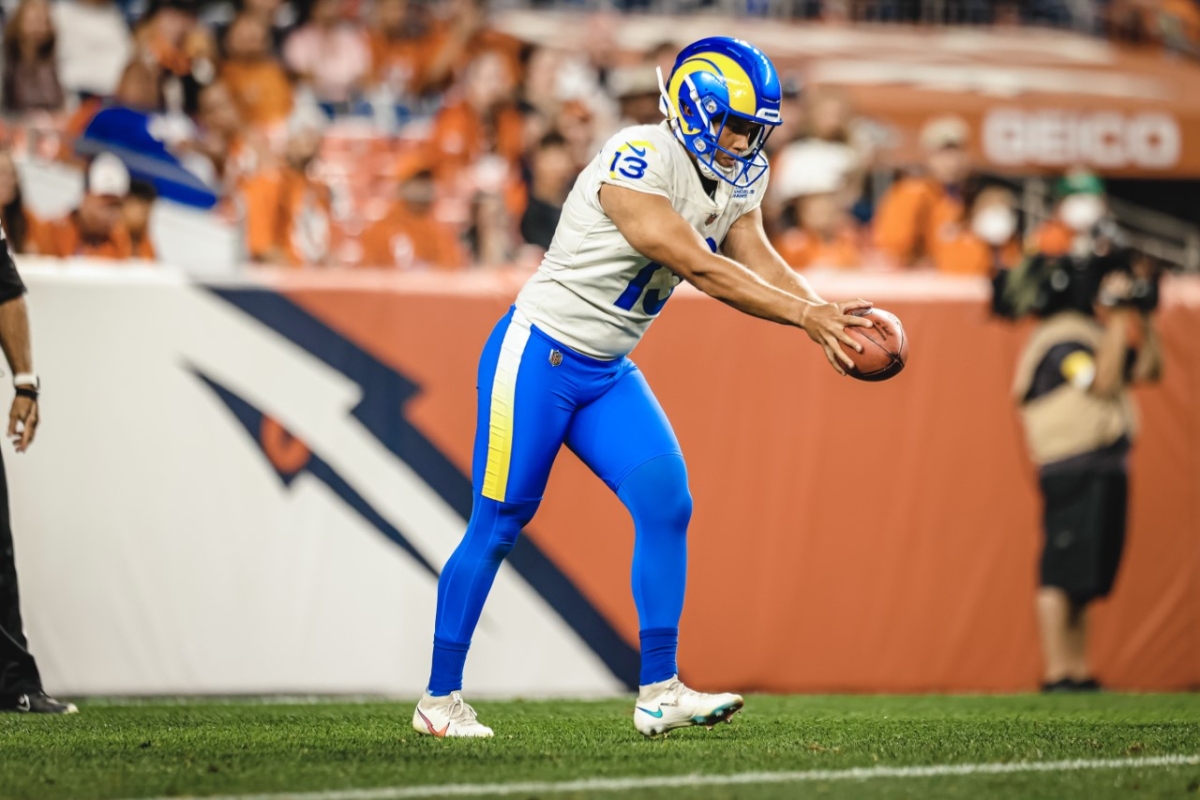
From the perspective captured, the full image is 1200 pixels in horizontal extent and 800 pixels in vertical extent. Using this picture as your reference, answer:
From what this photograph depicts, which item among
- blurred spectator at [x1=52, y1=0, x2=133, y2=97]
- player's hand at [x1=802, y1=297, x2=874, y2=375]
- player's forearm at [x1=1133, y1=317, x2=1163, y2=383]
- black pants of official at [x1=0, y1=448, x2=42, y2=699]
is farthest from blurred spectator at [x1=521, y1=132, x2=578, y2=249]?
player's hand at [x1=802, y1=297, x2=874, y2=375]

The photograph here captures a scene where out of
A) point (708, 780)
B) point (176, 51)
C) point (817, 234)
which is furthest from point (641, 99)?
point (708, 780)

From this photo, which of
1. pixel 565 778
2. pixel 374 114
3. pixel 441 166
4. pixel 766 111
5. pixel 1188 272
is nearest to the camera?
pixel 565 778

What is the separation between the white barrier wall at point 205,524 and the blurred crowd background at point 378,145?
0.89 metres

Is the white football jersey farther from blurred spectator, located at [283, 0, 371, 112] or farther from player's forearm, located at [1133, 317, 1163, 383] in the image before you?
blurred spectator, located at [283, 0, 371, 112]

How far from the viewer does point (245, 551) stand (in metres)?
7.57

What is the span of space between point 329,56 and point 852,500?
20.5 feet

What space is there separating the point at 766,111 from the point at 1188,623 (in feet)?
17.0

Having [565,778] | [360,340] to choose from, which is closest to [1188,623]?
[360,340]

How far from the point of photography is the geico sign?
16.2 m

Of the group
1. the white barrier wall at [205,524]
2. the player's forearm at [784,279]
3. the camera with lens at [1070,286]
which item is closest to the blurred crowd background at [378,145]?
the camera with lens at [1070,286]

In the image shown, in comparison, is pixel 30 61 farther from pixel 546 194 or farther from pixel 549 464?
pixel 549 464

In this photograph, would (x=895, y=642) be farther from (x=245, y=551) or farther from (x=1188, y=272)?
(x=1188, y=272)

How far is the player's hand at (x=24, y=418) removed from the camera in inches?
221

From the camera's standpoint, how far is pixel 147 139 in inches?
372
